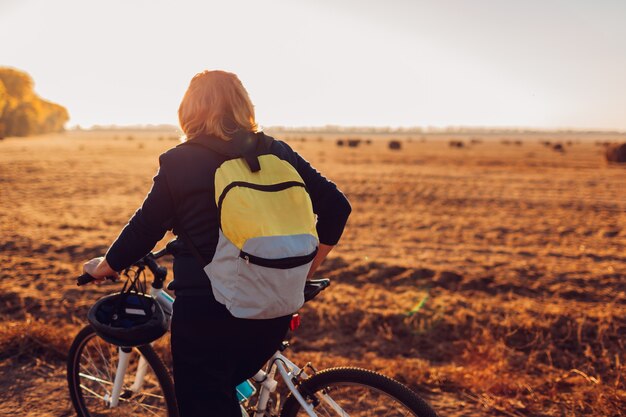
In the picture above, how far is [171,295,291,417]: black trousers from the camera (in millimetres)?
1942

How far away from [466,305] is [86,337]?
4560mm

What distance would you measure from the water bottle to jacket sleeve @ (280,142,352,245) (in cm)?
75

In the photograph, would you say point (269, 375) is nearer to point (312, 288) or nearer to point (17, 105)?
point (312, 288)

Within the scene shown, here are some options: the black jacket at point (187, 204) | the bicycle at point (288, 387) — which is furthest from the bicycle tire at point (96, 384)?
the black jacket at point (187, 204)

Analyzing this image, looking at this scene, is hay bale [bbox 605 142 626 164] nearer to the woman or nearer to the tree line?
the woman

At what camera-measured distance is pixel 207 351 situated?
1.95 meters

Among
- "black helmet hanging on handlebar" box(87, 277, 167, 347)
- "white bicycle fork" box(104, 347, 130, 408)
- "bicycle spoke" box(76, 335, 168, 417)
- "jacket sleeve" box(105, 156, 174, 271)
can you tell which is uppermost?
"jacket sleeve" box(105, 156, 174, 271)

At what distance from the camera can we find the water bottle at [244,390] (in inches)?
89.5

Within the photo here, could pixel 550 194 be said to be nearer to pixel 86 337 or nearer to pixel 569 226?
pixel 569 226

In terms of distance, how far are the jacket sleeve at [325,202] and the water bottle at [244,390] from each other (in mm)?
755

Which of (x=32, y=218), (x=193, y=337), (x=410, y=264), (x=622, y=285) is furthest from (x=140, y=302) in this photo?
(x=32, y=218)

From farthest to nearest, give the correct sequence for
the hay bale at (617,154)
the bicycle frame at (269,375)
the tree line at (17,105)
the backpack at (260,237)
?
the tree line at (17,105), the hay bale at (617,154), the bicycle frame at (269,375), the backpack at (260,237)

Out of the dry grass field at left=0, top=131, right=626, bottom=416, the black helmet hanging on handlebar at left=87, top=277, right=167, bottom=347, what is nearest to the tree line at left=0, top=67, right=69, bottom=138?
the dry grass field at left=0, top=131, right=626, bottom=416

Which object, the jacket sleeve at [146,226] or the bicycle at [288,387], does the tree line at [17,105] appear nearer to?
the bicycle at [288,387]
